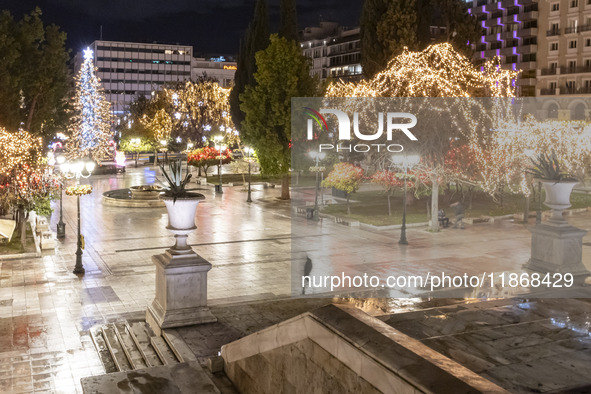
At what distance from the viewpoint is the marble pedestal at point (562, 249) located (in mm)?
15523

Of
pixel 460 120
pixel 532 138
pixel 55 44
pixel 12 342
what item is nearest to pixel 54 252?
pixel 12 342

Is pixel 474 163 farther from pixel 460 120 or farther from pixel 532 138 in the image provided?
pixel 532 138

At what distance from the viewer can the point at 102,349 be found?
12.0 metres

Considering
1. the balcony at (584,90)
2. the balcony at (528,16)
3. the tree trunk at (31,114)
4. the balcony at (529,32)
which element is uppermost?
the balcony at (528,16)

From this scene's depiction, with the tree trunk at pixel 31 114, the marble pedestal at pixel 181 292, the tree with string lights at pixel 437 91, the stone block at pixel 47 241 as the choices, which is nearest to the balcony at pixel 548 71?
the tree with string lights at pixel 437 91

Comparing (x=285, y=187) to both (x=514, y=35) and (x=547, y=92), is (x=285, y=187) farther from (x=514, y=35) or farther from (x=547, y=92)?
(x=514, y=35)

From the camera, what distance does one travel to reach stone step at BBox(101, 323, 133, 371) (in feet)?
36.6

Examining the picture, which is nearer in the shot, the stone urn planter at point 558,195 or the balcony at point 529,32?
the stone urn planter at point 558,195

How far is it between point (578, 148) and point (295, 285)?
24.7m

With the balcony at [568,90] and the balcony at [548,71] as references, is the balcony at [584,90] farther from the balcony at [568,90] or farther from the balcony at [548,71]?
the balcony at [548,71]

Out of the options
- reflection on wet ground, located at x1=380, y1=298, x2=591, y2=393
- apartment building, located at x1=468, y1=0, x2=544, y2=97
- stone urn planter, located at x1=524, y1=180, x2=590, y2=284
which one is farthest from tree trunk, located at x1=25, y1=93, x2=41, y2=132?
apartment building, located at x1=468, y1=0, x2=544, y2=97

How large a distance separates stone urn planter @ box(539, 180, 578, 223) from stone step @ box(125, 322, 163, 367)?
31.1 feet

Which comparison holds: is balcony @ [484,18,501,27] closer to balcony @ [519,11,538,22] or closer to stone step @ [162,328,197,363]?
balcony @ [519,11,538,22]

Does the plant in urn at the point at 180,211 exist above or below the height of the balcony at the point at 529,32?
below
